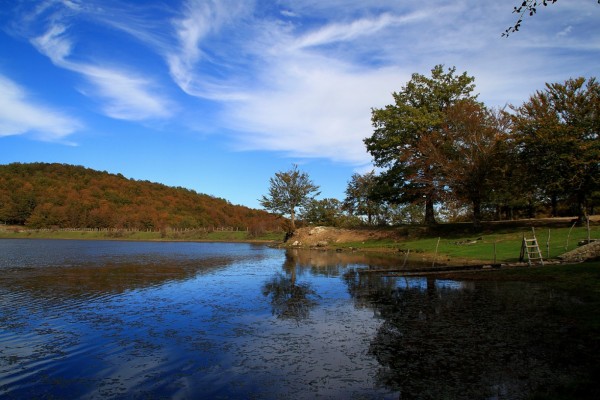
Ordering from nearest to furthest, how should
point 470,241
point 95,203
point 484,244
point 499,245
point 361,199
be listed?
point 499,245, point 484,244, point 470,241, point 361,199, point 95,203

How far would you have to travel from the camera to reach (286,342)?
35.2 feet

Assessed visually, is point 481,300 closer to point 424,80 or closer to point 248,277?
point 248,277

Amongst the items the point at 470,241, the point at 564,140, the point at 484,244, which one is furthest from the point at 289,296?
the point at 564,140

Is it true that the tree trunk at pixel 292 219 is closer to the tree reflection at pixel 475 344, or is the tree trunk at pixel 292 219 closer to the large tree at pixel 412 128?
the large tree at pixel 412 128

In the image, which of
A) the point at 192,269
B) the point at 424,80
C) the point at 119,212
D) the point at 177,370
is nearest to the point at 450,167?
the point at 424,80

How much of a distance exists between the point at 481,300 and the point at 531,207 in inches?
2065

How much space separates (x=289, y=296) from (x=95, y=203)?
13259cm

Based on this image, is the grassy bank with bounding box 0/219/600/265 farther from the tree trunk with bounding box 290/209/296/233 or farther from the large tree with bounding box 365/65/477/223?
the tree trunk with bounding box 290/209/296/233

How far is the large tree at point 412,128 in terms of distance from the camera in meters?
46.3

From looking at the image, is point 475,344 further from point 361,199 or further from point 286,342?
point 361,199

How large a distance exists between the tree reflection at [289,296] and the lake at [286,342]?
0.10 metres

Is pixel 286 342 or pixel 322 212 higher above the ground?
pixel 322 212

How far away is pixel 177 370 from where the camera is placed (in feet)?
28.1

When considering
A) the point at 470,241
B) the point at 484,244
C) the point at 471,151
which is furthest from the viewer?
the point at 471,151
